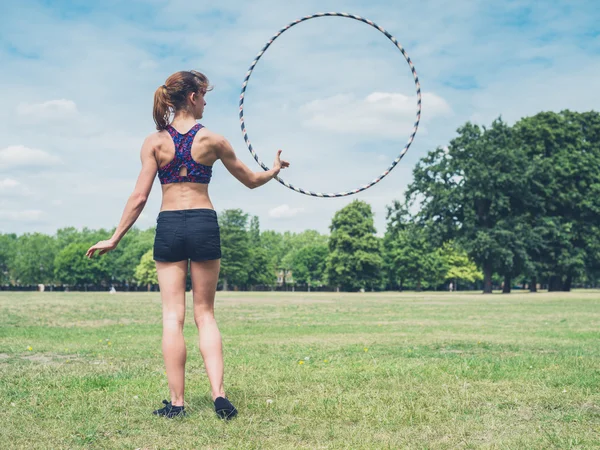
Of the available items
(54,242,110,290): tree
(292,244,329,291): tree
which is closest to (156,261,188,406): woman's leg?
(292,244,329,291): tree

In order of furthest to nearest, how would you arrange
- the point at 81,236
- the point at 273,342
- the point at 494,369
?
the point at 81,236 → the point at 273,342 → the point at 494,369

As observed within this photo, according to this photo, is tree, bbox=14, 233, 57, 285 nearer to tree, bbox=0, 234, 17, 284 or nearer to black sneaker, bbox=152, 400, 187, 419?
tree, bbox=0, 234, 17, 284

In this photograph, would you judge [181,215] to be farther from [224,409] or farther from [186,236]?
[224,409]

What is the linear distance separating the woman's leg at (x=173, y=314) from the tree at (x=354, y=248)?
289ft

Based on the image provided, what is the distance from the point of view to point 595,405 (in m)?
6.36

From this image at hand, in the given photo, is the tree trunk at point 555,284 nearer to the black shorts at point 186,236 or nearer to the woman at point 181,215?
the woman at point 181,215

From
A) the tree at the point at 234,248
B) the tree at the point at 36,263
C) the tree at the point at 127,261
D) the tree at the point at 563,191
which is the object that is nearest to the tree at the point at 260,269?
the tree at the point at 234,248

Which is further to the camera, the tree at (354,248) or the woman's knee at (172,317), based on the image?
the tree at (354,248)

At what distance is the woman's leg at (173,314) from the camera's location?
20.6ft

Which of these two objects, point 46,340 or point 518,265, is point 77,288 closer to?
point 518,265

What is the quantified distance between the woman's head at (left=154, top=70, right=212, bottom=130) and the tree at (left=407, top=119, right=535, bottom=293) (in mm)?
52279

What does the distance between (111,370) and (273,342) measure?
4871 mm

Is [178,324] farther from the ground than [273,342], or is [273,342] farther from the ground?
[178,324]

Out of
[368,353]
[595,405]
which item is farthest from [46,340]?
[595,405]
